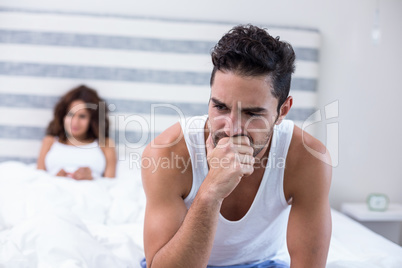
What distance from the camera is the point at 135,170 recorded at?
8.71 ft

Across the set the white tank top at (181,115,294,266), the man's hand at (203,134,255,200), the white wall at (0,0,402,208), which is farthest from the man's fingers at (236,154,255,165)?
the white wall at (0,0,402,208)

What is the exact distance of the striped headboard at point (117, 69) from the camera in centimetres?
275

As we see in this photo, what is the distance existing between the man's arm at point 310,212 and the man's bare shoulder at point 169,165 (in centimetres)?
38

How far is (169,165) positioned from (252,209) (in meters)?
0.33

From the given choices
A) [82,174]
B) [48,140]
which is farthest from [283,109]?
[48,140]

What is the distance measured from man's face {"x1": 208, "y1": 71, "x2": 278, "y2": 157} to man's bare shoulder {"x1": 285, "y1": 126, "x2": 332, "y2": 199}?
17cm

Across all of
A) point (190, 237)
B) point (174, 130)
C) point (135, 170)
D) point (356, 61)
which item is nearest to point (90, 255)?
point (190, 237)

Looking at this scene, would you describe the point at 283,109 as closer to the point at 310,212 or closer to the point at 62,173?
the point at 310,212

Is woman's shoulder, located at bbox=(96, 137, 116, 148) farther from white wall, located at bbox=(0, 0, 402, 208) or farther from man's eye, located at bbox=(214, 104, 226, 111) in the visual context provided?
man's eye, located at bbox=(214, 104, 226, 111)

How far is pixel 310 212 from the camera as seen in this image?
1308mm

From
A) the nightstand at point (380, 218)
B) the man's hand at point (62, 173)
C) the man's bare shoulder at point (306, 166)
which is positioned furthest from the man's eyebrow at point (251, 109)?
the nightstand at point (380, 218)

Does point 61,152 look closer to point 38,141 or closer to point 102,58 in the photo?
point 38,141

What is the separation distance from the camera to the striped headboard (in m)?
2.75

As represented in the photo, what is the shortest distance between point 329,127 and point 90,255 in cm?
218
